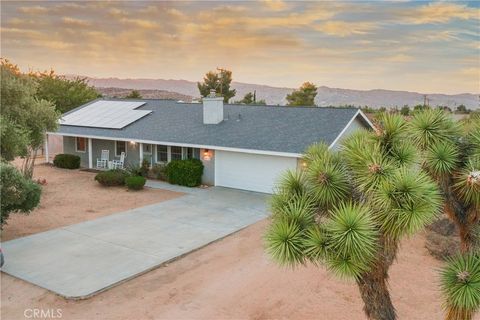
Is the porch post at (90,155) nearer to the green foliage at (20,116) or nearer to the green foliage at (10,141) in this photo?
the green foliage at (20,116)

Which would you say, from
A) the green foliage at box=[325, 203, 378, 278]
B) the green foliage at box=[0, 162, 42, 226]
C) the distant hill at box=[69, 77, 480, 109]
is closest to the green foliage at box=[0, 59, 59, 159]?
the green foliage at box=[0, 162, 42, 226]

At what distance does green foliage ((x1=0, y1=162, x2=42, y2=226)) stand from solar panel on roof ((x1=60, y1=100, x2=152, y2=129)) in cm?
1245

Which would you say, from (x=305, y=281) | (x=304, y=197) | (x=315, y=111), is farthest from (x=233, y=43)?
(x=304, y=197)

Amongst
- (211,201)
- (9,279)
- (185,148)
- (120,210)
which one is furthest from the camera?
(185,148)

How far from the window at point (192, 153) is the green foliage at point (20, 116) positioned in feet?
22.2

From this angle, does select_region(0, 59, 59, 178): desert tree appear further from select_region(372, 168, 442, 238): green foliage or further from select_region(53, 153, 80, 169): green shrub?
select_region(372, 168, 442, 238): green foliage

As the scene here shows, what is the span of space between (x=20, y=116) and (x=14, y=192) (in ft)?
17.2

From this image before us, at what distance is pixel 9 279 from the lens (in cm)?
1006

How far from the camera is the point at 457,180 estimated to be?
607cm

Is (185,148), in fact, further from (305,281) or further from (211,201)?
(305,281)

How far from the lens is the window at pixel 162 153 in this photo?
22.7 m

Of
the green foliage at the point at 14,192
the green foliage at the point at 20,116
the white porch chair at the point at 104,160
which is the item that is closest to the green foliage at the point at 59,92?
the white porch chair at the point at 104,160

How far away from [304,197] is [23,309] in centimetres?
665

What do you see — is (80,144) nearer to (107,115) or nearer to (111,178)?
(107,115)
